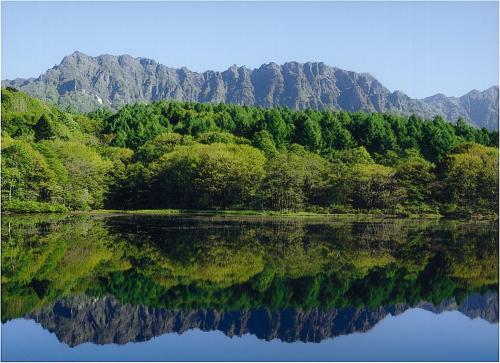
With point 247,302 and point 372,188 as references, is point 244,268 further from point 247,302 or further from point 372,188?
point 372,188

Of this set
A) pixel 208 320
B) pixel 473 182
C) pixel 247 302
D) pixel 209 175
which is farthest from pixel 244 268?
pixel 209 175

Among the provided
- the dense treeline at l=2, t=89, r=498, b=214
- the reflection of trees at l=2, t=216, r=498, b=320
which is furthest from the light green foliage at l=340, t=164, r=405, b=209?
the reflection of trees at l=2, t=216, r=498, b=320

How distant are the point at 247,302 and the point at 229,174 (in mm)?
50398

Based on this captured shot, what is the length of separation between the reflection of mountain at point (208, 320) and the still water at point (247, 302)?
0.05 m

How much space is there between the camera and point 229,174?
67312 mm

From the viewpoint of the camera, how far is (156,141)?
276 feet

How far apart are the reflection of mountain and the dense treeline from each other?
45.1m

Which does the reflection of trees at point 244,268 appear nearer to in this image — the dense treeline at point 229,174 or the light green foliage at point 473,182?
the light green foliage at point 473,182

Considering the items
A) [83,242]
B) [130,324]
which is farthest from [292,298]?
[83,242]

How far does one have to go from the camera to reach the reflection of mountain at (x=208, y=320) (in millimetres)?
14253

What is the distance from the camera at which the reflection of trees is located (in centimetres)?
1792

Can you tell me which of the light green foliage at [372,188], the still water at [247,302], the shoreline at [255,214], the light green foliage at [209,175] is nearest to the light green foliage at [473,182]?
the shoreline at [255,214]

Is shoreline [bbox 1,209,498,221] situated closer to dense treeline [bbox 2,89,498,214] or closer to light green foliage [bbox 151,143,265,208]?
dense treeline [bbox 2,89,498,214]

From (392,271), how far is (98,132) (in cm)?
8952
